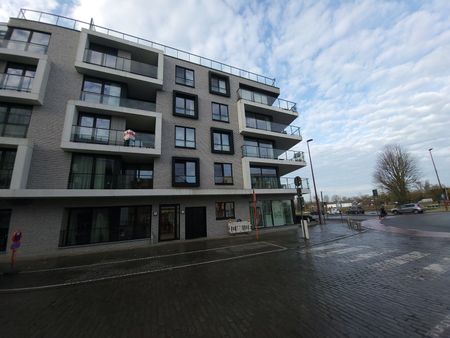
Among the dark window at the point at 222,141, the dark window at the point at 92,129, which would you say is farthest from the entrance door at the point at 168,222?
the dark window at the point at 92,129

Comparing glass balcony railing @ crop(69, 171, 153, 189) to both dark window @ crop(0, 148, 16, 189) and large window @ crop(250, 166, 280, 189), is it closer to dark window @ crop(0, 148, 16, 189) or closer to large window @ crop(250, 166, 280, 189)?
dark window @ crop(0, 148, 16, 189)

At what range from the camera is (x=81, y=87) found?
47.9 feet

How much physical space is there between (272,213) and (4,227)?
2029 cm

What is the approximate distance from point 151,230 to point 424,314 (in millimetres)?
14665

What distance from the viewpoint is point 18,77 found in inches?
511

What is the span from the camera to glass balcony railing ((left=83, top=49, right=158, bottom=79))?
595 inches

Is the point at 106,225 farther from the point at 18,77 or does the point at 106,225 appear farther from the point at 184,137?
the point at 18,77

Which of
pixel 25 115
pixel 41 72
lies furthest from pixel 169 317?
pixel 41 72

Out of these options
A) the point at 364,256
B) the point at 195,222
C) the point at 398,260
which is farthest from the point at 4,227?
the point at 398,260

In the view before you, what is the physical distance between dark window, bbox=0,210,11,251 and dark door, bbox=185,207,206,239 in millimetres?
11099

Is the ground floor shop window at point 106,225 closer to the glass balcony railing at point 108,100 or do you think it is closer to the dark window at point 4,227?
the dark window at point 4,227

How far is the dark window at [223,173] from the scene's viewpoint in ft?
58.0

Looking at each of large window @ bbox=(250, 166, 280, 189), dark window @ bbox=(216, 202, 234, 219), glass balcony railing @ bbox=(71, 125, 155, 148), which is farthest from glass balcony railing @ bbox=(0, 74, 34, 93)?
large window @ bbox=(250, 166, 280, 189)

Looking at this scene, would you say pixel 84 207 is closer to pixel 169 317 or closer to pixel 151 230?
pixel 151 230
